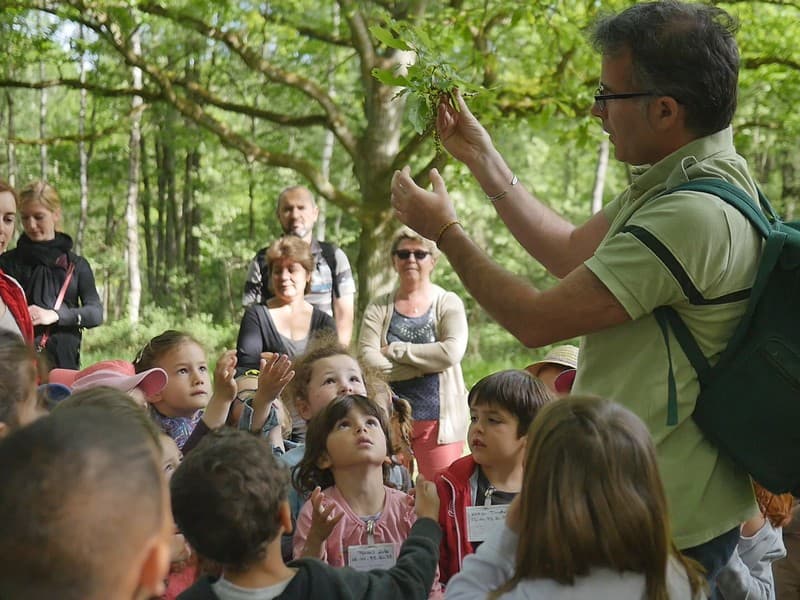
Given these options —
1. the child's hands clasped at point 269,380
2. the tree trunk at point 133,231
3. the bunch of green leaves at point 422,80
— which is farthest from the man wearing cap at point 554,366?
the tree trunk at point 133,231

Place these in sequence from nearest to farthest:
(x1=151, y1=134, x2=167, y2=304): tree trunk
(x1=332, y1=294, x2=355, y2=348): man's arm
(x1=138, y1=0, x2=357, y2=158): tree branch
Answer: (x1=332, y1=294, x2=355, y2=348): man's arm, (x1=138, y1=0, x2=357, y2=158): tree branch, (x1=151, y1=134, x2=167, y2=304): tree trunk

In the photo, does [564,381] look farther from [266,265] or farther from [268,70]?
[268,70]

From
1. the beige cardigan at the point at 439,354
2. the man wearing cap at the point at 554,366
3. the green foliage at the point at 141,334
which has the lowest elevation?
the green foliage at the point at 141,334

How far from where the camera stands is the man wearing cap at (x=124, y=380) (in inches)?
149

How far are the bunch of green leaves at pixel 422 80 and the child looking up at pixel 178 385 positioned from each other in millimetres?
1601

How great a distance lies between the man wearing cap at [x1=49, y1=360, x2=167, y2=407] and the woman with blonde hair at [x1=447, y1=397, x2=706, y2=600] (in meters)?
1.97

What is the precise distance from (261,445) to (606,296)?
3.15 feet

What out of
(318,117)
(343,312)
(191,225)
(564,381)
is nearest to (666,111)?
(564,381)

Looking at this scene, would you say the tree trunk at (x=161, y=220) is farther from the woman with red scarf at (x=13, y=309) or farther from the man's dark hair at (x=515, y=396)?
the man's dark hair at (x=515, y=396)

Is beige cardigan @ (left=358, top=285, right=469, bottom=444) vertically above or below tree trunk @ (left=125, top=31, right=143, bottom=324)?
above

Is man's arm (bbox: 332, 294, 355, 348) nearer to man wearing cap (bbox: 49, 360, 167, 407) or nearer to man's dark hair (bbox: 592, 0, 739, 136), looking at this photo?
man wearing cap (bbox: 49, 360, 167, 407)

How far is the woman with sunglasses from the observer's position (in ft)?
19.3

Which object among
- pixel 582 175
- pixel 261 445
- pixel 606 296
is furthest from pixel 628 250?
pixel 582 175

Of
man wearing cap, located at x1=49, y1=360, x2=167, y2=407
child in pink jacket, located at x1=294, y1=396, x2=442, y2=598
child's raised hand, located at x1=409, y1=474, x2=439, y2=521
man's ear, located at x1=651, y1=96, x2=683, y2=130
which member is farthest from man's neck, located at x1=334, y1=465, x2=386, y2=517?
man's ear, located at x1=651, y1=96, x2=683, y2=130
